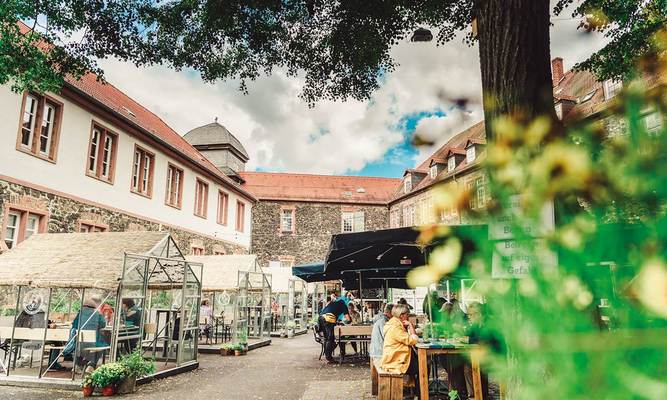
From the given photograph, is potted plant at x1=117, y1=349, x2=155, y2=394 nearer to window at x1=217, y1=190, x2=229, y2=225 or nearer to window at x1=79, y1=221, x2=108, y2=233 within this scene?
window at x1=79, y1=221, x2=108, y2=233

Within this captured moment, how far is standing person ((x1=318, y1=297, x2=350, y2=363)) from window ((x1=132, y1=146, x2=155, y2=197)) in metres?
9.27

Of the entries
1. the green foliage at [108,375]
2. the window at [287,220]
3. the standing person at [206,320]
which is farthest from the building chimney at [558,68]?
the green foliage at [108,375]

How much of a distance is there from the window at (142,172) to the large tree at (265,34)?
10.3 metres

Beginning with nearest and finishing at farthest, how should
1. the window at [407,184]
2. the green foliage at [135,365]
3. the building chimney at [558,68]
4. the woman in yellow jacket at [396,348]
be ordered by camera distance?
the woman in yellow jacket at [396,348] → the green foliage at [135,365] → the building chimney at [558,68] → the window at [407,184]

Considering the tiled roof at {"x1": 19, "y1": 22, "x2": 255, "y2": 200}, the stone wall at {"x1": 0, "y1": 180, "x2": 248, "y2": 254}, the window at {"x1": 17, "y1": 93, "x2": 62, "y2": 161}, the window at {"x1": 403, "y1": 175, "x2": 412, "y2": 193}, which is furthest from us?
the window at {"x1": 403, "y1": 175, "x2": 412, "y2": 193}

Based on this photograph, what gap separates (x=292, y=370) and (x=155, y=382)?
11.0 feet

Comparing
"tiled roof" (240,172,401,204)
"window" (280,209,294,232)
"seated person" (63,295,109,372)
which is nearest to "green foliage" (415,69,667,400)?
"seated person" (63,295,109,372)

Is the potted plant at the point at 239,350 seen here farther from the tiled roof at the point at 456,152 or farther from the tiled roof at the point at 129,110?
the tiled roof at the point at 456,152

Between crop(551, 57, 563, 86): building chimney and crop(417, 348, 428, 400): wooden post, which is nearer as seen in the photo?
crop(417, 348, 428, 400): wooden post

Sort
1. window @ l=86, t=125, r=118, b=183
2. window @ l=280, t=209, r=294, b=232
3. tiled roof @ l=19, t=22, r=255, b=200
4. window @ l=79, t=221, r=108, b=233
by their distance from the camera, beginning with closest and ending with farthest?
window @ l=79, t=221, r=108, b=233 → tiled roof @ l=19, t=22, r=255, b=200 → window @ l=86, t=125, r=118, b=183 → window @ l=280, t=209, r=294, b=232

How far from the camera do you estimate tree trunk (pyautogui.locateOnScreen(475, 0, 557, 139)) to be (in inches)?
135

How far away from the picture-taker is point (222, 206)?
2736 centimetres

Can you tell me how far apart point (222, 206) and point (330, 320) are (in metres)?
15.5

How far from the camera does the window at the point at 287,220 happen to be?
37.3 meters
